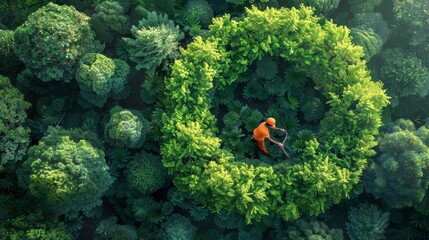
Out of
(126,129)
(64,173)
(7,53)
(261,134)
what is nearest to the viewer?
(64,173)

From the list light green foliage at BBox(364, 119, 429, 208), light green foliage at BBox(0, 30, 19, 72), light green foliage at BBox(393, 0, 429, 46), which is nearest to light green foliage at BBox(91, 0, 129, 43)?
light green foliage at BBox(0, 30, 19, 72)

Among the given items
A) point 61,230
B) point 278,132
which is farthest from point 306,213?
point 61,230

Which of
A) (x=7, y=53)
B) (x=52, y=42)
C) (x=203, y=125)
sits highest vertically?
(x=52, y=42)

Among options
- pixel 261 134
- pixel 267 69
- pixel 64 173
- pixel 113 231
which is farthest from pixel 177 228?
pixel 267 69

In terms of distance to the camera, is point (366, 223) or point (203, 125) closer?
point (203, 125)

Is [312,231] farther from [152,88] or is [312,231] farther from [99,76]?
[99,76]
